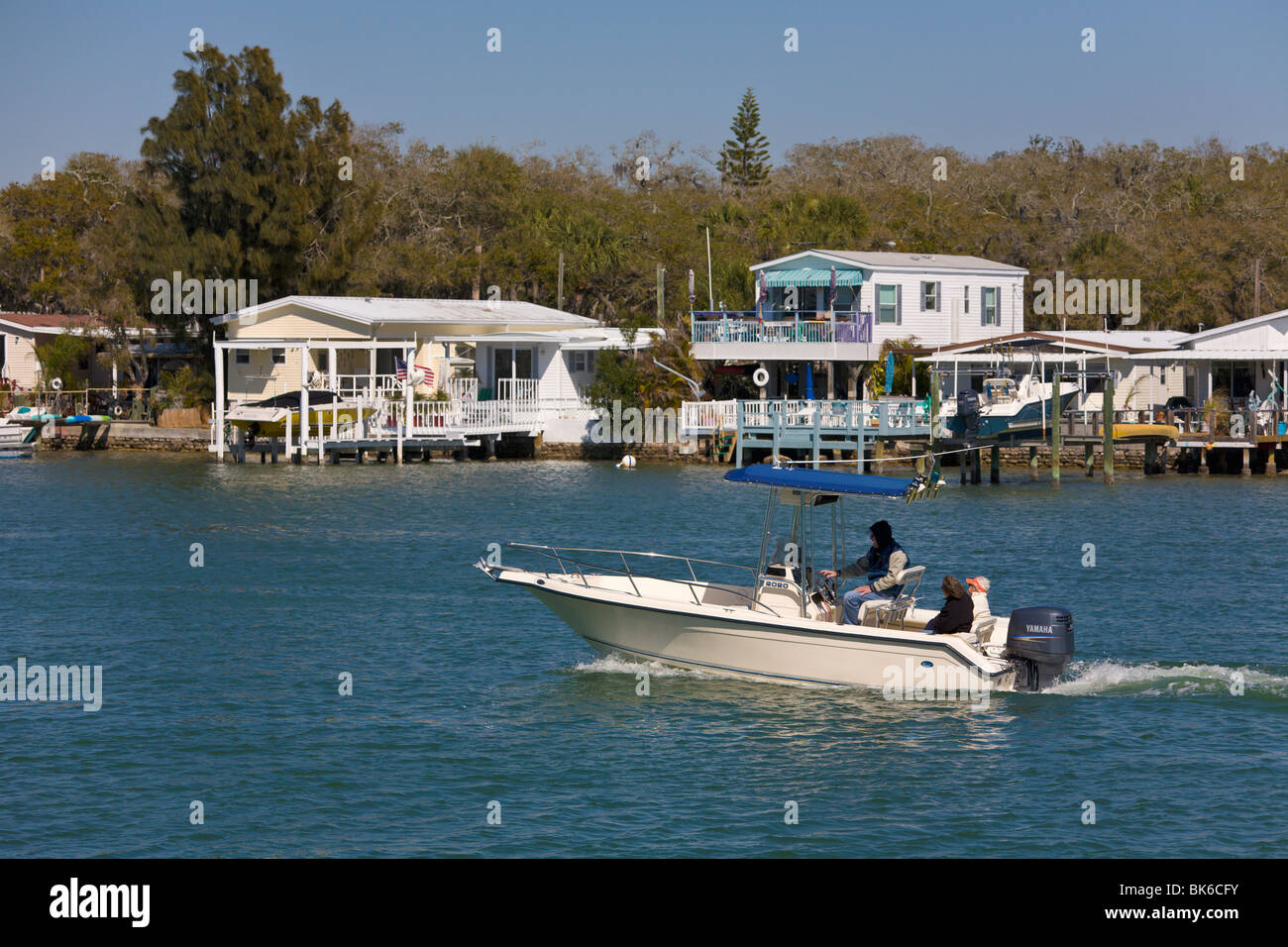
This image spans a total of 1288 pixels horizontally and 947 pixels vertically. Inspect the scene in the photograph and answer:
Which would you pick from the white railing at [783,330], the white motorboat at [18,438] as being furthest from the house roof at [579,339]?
the white motorboat at [18,438]

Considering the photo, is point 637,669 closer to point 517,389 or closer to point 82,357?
point 517,389

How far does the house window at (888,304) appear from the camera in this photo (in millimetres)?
55156

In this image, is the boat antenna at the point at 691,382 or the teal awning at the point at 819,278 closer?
the boat antenna at the point at 691,382

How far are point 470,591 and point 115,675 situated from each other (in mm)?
8340

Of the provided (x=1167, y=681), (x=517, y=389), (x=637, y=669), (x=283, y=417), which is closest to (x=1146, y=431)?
(x=517, y=389)

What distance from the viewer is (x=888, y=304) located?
55375mm

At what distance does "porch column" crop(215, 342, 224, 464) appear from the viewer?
5356 cm

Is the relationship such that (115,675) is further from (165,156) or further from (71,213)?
(71,213)

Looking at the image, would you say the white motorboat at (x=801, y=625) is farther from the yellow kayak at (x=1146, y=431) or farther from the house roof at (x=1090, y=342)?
the yellow kayak at (x=1146, y=431)

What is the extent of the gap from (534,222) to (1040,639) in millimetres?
61324

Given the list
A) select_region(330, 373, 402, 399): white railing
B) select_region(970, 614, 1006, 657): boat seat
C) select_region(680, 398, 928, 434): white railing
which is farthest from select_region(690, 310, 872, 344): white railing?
select_region(970, 614, 1006, 657): boat seat

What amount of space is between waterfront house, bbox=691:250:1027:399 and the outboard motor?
3475 cm

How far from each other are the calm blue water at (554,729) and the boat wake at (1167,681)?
0.16ft
